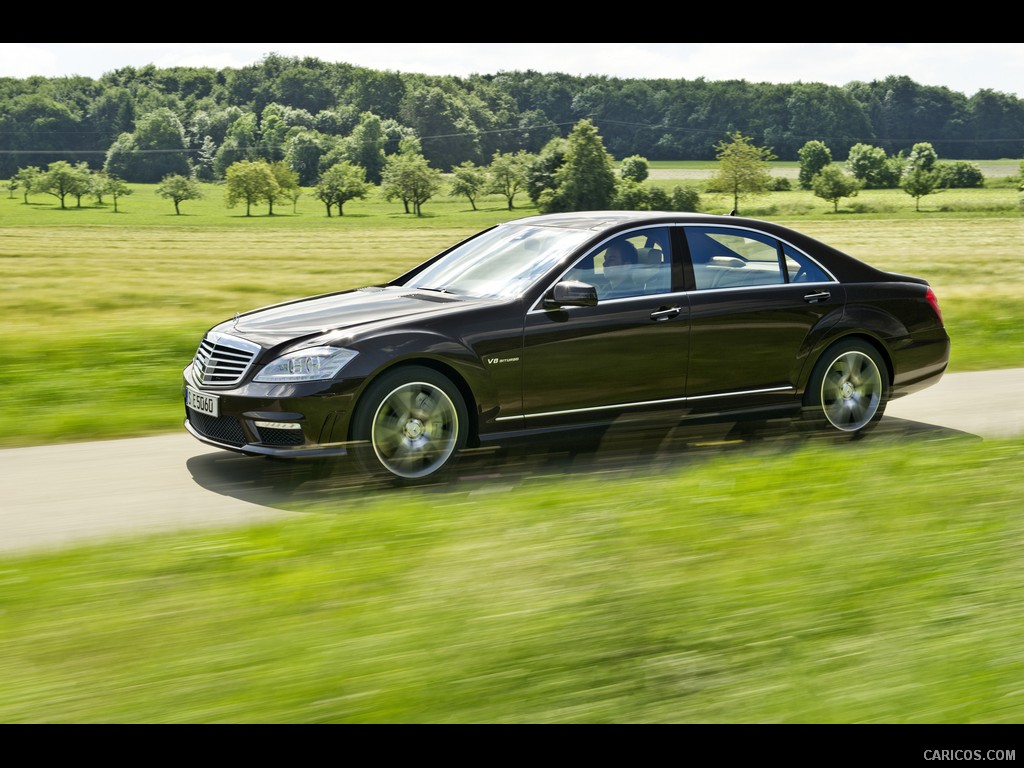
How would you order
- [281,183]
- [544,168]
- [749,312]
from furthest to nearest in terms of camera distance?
[281,183] < [544,168] < [749,312]

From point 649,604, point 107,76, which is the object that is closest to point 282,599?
point 649,604

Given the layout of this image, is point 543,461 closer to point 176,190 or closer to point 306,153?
point 306,153

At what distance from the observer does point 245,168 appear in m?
97.2

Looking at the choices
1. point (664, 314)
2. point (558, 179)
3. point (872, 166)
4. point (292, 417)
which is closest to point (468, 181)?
point (558, 179)

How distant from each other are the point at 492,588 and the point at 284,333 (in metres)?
2.79

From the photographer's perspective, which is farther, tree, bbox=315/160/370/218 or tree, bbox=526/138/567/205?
tree, bbox=315/160/370/218

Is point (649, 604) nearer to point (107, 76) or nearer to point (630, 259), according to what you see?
point (630, 259)

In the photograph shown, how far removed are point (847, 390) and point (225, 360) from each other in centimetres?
432

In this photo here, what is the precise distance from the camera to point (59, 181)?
9350 centimetres

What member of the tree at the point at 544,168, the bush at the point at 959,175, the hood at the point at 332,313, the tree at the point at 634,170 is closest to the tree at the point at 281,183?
the tree at the point at 544,168

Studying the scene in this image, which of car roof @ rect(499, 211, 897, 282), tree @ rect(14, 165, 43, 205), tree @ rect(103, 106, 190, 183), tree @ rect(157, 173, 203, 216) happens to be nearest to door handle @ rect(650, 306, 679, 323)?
car roof @ rect(499, 211, 897, 282)

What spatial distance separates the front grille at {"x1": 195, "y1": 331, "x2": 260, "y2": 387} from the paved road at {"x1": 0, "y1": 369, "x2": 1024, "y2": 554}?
0.62 metres

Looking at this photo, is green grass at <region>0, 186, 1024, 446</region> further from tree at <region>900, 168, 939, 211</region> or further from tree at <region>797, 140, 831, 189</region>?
tree at <region>797, 140, 831, 189</region>

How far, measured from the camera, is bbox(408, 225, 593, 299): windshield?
742 centimetres
